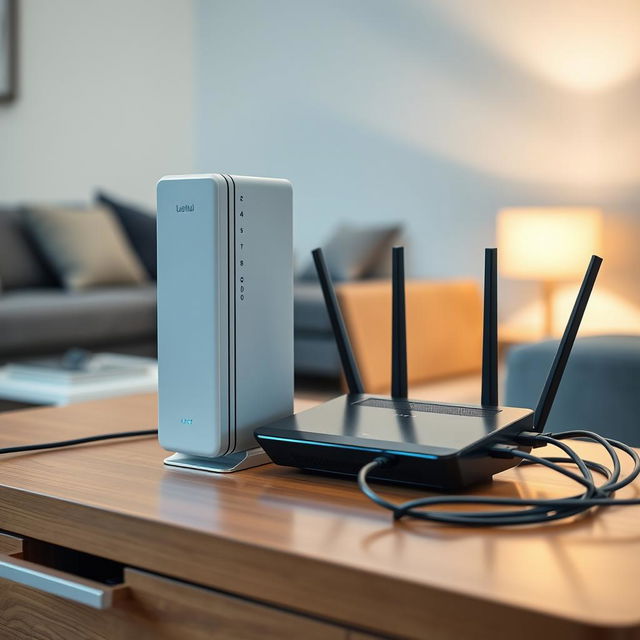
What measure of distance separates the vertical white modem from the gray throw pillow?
11.8ft

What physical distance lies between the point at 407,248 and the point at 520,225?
112 cm

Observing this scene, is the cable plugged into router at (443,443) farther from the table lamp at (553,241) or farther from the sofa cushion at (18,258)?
the sofa cushion at (18,258)

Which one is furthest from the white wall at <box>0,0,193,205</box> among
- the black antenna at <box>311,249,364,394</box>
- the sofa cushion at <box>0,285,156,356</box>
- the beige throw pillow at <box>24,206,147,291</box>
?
the black antenna at <box>311,249,364,394</box>

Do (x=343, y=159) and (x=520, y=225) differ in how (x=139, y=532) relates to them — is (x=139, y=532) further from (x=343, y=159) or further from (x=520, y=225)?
(x=343, y=159)

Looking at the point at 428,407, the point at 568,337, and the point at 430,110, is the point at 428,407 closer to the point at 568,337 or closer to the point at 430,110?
the point at 568,337

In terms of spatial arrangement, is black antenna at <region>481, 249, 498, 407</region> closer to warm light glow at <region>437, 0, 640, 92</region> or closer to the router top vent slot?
the router top vent slot

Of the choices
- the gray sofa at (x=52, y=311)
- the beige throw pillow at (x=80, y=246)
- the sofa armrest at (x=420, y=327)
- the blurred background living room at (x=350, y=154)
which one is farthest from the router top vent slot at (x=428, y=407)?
the beige throw pillow at (x=80, y=246)

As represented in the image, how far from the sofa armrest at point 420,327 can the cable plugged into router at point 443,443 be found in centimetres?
292

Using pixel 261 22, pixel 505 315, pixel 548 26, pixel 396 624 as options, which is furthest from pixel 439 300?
pixel 396 624

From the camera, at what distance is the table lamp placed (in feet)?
12.6

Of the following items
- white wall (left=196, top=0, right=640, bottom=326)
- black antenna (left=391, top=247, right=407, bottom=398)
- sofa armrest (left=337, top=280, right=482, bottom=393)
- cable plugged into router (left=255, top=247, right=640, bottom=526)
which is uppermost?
white wall (left=196, top=0, right=640, bottom=326)

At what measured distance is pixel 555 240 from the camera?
12.6 feet

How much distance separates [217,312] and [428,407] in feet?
0.75

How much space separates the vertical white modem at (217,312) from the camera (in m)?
0.85
